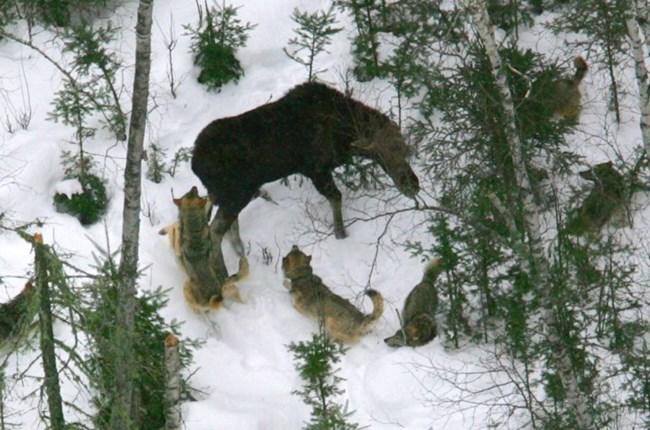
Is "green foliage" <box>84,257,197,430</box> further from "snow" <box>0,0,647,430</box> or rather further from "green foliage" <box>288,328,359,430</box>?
"green foliage" <box>288,328,359,430</box>

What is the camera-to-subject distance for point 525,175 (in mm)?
12359

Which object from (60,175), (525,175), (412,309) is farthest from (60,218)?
(525,175)

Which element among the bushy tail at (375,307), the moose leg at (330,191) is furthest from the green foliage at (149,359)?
the moose leg at (330,191)

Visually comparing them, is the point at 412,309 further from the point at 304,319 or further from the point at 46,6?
the point at 46,6

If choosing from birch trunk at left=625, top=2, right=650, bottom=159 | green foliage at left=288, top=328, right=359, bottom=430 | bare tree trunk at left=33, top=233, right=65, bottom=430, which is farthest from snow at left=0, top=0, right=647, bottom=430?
birch trunk at left=625, top=2, right=650, bottom=159

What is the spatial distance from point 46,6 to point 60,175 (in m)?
3.40

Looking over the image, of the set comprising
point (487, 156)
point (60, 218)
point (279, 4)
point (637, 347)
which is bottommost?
point (637, 347)

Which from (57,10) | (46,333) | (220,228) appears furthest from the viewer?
(57,10)

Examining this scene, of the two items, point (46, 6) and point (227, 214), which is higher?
point (46, 6)

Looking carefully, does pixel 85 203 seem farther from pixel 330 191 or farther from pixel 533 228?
pixel 533 228

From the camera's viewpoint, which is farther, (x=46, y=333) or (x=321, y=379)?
(x=321, y=379)

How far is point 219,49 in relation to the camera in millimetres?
17766

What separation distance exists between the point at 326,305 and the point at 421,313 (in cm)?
108

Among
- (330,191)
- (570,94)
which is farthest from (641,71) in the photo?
(330,191)
